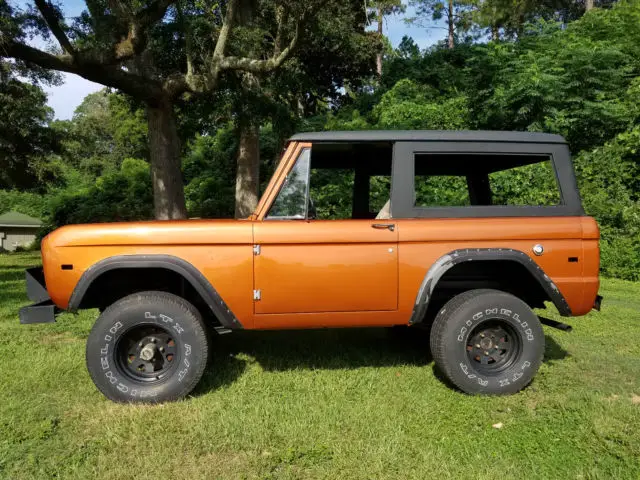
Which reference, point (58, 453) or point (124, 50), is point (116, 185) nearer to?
point (124, 50)

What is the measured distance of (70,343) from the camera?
5074 millimetres

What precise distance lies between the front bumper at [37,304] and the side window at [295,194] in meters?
1.77

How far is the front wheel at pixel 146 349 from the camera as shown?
3.52 metres

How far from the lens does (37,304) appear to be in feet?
12.1

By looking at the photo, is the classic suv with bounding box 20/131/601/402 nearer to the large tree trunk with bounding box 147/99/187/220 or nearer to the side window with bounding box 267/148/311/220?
the side window with bounding box 267/148/311/220

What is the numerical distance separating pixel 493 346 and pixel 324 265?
1528mm

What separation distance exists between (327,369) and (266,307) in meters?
1.01

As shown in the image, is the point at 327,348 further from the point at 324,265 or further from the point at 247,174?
the point at 247,174

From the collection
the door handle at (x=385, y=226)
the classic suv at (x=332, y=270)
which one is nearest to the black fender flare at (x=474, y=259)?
the classic suv at (x=332, y=270)

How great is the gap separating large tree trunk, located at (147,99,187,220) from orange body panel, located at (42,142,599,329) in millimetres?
7106

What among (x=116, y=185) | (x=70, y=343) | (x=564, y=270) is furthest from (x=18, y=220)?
(x=564, y=270)

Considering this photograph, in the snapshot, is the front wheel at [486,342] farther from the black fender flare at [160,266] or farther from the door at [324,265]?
the black fender flare at [160,266]

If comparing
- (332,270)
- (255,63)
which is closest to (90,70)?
(255,63)

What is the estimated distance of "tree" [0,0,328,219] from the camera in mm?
8945
